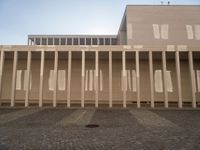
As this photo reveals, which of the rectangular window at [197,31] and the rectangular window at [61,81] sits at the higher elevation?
the rectangular window at [197,31]

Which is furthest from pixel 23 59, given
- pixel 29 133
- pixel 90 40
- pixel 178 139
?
pixel 90 40

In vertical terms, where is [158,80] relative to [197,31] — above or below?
below

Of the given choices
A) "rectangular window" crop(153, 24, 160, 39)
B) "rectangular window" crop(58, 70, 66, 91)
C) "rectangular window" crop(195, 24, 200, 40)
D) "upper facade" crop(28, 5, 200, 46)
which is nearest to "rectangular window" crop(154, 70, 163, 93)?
"upper facade" crop(28, 5, 200, 46)

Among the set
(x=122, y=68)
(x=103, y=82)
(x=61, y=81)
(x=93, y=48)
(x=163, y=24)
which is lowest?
(x=103, y=82)

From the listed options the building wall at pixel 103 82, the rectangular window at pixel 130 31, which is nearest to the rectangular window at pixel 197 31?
the building wall at pixel 103 82

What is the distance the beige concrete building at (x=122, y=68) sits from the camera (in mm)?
13617

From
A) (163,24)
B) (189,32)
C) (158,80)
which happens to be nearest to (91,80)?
(158,80)

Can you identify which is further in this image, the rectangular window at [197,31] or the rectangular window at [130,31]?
the rectangular window at [197,31]

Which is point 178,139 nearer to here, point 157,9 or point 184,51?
point 184,51

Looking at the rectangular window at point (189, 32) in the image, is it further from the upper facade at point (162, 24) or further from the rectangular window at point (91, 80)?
the rectangular window at point (91, 80)

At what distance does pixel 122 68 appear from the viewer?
16031 millimetres

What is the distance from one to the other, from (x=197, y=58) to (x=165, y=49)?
557 cm

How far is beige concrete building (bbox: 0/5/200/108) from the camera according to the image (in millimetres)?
13617

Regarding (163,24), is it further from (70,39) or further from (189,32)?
(70,39)
